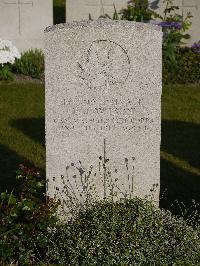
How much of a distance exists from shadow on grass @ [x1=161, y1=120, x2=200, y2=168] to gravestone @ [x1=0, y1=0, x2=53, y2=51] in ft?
11.1

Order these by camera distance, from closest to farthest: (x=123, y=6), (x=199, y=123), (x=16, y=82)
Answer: (x=199, y=123) → (x=16, y=82) → (x=123, y=6)

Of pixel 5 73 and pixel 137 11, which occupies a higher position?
pixel 137 11

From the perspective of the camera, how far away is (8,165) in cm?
666

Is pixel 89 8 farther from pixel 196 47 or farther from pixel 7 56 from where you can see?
pixel 7 56

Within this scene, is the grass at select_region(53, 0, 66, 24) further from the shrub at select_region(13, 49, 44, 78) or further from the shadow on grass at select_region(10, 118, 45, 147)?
the shadow on grass at select_region(10, 118, 45, 147)

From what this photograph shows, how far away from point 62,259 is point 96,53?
60.2 inches

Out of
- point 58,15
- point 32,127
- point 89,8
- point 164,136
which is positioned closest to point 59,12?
point 58,15

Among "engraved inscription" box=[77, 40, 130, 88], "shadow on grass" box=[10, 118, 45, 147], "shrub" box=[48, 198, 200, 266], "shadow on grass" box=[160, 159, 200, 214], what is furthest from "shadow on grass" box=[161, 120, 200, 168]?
"engraved inscription" box=[77, 40, 130, 88]

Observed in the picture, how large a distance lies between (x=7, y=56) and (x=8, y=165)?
323 centimetres

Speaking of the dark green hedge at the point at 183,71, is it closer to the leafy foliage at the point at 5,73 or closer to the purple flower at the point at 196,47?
the purple flower at the point at 196,47

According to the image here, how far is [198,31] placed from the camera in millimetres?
10953

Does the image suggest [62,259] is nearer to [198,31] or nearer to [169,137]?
[169,137]

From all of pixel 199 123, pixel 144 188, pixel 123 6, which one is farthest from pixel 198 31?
pixel 144 188

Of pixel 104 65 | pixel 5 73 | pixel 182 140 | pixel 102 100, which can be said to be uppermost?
pixel 104 65
